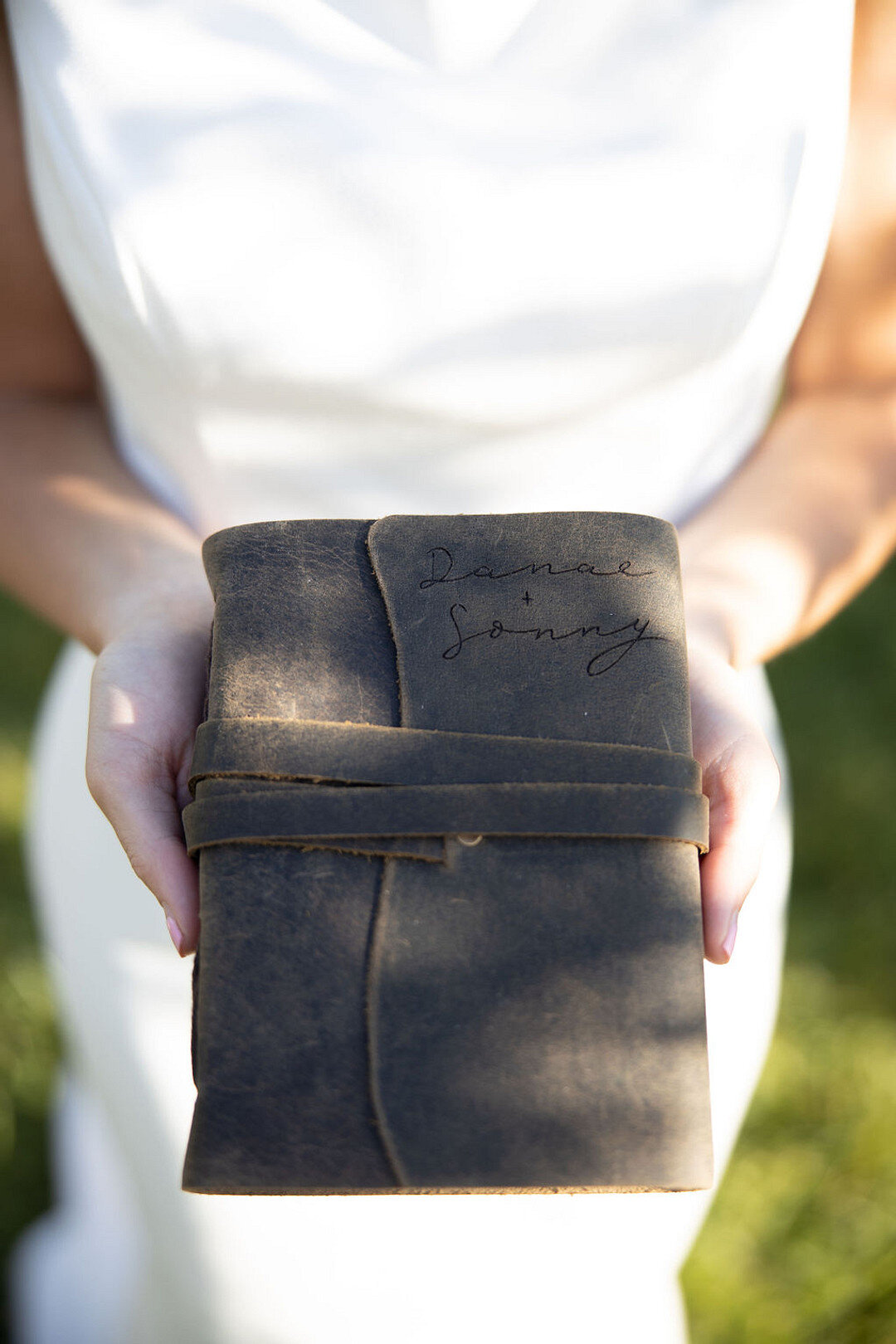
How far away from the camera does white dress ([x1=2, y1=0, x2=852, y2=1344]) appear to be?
1104 millimetres

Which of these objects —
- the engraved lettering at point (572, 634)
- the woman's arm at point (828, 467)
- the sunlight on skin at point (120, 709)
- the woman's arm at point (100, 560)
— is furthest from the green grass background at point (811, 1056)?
the sunlight on skin at point (120, 709)

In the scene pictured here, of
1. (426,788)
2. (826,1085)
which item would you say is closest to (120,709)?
(426,788)

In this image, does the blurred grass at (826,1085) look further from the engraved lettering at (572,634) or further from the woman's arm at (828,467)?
the engraved lettering at (572,634)

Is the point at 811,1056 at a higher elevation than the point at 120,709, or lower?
lower

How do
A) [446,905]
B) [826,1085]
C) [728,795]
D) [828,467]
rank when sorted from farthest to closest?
1. [826,1085]
2. [828,467]
3. [728,795]
4. [446,905]

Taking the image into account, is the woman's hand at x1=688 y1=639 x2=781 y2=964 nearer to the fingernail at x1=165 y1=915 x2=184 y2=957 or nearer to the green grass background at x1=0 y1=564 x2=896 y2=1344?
the fingernail at x1=165 y1=915 x2=184 y2=957

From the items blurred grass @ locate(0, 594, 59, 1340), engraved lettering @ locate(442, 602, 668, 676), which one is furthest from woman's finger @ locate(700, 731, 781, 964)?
blurred grass @ locate(0, 594, 59, 1340)

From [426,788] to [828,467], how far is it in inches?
31.5

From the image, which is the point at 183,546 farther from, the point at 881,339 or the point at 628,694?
the point at 881,339

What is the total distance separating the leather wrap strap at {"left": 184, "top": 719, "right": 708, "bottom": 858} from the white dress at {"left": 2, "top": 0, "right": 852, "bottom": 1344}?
19.1 inches

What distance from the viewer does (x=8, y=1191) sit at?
2.18m

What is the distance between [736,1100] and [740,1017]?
13 centimetres

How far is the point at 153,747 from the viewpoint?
39.1 inches

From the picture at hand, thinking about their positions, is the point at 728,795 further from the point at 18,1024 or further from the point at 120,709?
the point at 18,1024
